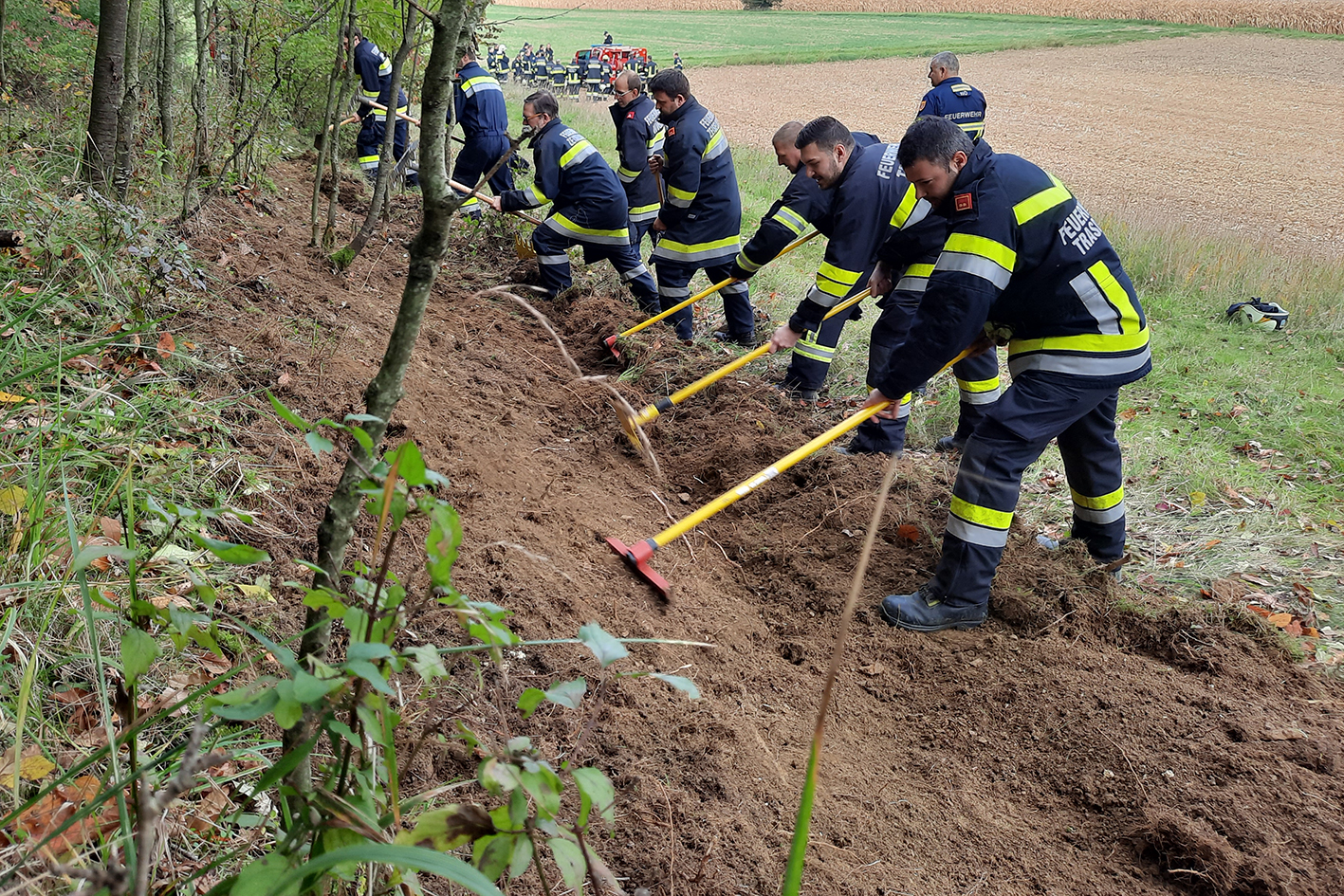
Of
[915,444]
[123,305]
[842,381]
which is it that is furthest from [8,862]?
[842,381]

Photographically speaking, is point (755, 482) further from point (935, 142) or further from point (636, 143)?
point (636, 143)

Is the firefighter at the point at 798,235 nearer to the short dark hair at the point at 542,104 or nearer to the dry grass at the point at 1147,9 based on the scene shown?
the short dark hair at the point at 542,104

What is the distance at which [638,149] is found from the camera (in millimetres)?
7293

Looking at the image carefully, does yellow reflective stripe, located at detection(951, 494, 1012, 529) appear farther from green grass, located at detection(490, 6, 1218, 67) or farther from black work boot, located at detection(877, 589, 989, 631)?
green grass, located at detection(490, 6, 1218, 67)

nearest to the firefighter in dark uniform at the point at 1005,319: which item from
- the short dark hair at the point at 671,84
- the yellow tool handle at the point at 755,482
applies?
the yellow tool handle at the point at 755,482

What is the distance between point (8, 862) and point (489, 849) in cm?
91

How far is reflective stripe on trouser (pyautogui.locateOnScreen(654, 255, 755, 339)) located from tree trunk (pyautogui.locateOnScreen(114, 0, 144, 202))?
11.9 ft

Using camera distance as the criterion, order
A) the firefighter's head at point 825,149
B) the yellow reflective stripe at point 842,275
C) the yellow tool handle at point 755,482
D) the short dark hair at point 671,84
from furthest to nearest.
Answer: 1. the short dark hair at point 671,84
2. the yellow reflective stripe at point 842,275
3. the firefighter's head at point 825,149
4. the yellow tool handle at point 755,482

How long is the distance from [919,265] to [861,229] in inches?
18.0

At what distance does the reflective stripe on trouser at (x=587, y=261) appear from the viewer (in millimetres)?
6852

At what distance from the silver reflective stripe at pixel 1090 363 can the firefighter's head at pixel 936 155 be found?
79 centimetres

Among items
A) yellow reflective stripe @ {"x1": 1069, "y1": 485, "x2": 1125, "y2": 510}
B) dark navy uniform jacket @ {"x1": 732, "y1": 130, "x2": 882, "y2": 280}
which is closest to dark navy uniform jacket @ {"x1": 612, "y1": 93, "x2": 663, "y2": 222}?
dark navy uniform jacket @ {"x1": 732, "y1": 130, "x2": 882, "y2": 280}

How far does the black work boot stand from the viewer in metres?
3.60

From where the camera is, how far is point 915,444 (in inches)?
221
